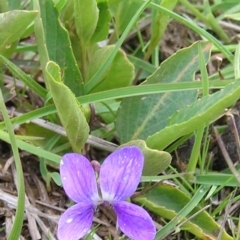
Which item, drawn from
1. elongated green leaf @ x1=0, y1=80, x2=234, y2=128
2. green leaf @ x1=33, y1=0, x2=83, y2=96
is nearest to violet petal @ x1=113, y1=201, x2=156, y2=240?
elongated green leaf @ x1=0, y1=80, x2=234, y2=128

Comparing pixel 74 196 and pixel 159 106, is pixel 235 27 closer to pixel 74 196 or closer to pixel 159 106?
pixel 159 106

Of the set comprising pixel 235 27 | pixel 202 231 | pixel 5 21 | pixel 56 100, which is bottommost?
pixel 202 231

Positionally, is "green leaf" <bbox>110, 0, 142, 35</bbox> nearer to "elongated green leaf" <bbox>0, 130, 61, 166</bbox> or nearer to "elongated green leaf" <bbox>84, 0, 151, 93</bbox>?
"elongated green leaf" <bbox>84, 0, 151, 93</bbox>

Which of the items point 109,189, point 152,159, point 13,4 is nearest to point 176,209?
point 152,159

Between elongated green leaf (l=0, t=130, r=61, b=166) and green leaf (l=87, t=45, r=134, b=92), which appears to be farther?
green leaf (l=87, t=45, r=134, b=92)

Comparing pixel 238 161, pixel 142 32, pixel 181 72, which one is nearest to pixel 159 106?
pixel 181 72

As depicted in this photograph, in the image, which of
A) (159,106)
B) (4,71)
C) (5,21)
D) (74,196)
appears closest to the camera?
(74,196)

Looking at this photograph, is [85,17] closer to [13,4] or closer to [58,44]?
[58,44]

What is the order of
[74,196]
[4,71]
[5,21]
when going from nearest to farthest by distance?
[74,196]
[5,21]
[4,71]

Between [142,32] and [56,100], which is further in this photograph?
[142,32]
